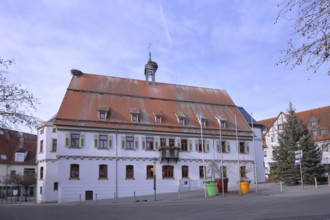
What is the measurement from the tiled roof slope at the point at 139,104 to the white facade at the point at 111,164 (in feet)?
3.36

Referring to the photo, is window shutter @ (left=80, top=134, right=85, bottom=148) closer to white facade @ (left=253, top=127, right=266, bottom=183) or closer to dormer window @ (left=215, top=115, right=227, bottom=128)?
dormer window @ (left=215, top=115, right=227, bottom=128)

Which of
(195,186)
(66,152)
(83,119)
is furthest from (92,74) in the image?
(195,186)

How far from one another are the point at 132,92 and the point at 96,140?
932 cm

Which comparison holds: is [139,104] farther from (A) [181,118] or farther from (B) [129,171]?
(B) [129,171]

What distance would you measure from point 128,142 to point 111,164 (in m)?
3.13

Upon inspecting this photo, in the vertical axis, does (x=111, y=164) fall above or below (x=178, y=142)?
below

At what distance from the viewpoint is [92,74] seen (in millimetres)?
46062

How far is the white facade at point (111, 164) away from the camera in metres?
37.2

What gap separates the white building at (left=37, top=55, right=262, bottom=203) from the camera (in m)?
37.8

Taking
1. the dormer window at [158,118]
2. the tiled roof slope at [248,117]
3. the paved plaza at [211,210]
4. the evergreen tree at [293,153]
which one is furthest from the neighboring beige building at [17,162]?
the evergreen tree at [293,153]

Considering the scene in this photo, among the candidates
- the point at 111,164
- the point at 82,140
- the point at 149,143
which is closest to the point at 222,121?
the point at 149,143

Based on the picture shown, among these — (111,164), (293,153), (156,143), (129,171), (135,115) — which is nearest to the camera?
(293,153)

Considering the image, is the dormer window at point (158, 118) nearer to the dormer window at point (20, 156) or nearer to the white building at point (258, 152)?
the white building at point (258, 152)

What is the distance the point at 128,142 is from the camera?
1597 inches
